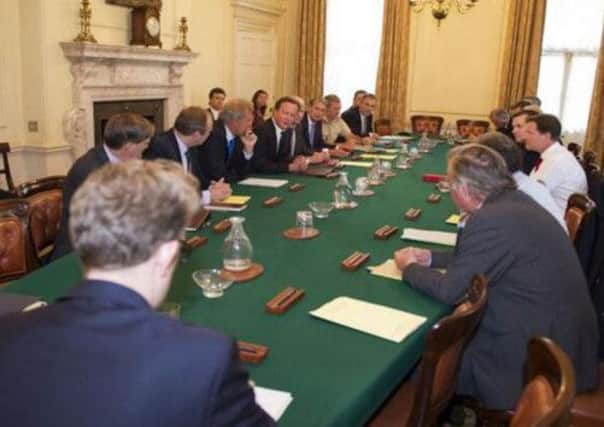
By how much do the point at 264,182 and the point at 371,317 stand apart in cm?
245

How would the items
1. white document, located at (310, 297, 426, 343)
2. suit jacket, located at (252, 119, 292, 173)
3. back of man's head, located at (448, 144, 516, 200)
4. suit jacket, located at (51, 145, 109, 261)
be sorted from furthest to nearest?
suit jacket, located at (252, 119, 292, 173) → suit jacket, located at (51, 145, 109, 261) → back of man's head, located at (448, 144, 516, 200) → white document, located at (310, 297, 426, 343)

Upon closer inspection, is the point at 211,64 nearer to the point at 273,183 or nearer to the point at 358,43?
the point at 358,43

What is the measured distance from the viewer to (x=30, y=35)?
5.63 metres

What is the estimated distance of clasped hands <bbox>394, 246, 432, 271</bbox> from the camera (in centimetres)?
246

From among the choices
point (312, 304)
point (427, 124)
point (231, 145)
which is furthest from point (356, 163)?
point (427, 124)

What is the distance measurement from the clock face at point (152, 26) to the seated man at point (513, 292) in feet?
17.6

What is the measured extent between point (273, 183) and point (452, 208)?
1.25m

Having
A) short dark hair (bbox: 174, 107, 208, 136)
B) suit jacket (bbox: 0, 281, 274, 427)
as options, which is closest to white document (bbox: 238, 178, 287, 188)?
short dark hair (bbox: 174, 107, 208, 136)

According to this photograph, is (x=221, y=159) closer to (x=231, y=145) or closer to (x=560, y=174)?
(x=231, y=145)

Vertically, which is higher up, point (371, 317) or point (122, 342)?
point (122, 342)

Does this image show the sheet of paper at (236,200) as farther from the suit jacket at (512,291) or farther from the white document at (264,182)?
the suit jacket at (512,291)

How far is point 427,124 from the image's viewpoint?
29.9 feet

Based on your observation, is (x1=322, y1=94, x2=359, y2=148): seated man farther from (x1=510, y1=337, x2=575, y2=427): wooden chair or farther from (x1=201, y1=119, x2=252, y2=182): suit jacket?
(x1=510, y1=337, x2=575, y2=427): wooden chair

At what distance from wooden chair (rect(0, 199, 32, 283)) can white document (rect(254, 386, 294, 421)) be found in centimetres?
159
